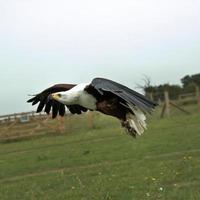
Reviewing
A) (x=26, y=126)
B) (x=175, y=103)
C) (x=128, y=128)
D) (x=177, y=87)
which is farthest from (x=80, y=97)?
(x=177, y=87)

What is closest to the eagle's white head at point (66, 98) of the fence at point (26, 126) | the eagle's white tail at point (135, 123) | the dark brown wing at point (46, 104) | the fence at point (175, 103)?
the eagle's white tail at point (135, 123)

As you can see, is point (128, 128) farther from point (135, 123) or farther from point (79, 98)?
point (79, 98)

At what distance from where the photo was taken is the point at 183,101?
3494cm

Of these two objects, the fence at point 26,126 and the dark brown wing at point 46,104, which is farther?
the fence at point 26,126

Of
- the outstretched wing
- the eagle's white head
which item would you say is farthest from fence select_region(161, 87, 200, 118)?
the eagle's white head

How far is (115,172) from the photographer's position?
12.6m

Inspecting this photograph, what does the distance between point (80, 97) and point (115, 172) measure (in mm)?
7752

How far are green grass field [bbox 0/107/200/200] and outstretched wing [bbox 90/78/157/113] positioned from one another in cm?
410

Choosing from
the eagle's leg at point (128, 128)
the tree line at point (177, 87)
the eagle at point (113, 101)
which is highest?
the eagle at point (113, 101)

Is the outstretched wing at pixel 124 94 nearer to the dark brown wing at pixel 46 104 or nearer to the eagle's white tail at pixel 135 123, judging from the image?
the eagle's white tail at pixel 135 123

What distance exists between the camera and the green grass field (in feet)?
33.1

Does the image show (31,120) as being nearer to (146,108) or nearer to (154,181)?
(154,181)

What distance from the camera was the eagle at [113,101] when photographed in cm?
498

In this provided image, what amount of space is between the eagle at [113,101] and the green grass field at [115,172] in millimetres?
3948
